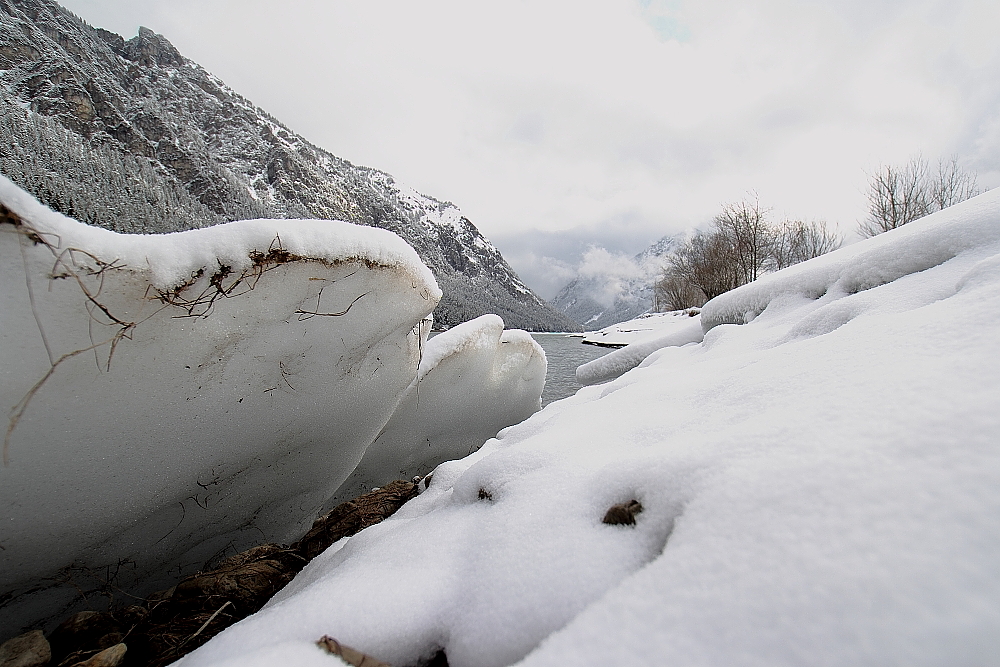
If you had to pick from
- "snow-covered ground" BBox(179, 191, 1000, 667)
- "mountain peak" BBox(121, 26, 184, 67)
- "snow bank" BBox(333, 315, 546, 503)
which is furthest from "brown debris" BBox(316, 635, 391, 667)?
"mountain peak" BBox(121, 26, 184, 67)

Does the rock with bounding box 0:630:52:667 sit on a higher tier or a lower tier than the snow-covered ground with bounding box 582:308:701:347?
lower

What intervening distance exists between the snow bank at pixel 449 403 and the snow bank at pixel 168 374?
32.1 inches

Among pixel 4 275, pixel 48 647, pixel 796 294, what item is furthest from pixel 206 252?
pixel 796 294

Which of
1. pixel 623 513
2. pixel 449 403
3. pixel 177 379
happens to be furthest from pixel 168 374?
pixel 449 403

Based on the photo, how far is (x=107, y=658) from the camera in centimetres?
122

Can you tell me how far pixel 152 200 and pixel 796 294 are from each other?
2270 inches

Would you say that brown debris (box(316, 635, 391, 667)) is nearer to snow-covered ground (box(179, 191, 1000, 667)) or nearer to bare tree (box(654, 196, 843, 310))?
snow-covered ground (box(179, 191, 1000, 667))

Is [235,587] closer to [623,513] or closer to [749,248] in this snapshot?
[623,513]

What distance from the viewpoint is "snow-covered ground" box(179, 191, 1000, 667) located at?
47 cm

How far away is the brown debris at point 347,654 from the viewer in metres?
0.80

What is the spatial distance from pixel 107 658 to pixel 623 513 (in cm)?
159

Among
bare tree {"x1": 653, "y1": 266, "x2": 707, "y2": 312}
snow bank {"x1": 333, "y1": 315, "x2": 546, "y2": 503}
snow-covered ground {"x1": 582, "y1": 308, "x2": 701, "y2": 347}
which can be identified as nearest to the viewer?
snow bank {"x1": 333, "y1": 315, "x2": 546, "y2": 503}

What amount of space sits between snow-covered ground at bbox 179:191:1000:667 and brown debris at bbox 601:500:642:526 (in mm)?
16

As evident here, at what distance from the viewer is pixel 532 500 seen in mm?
1096
